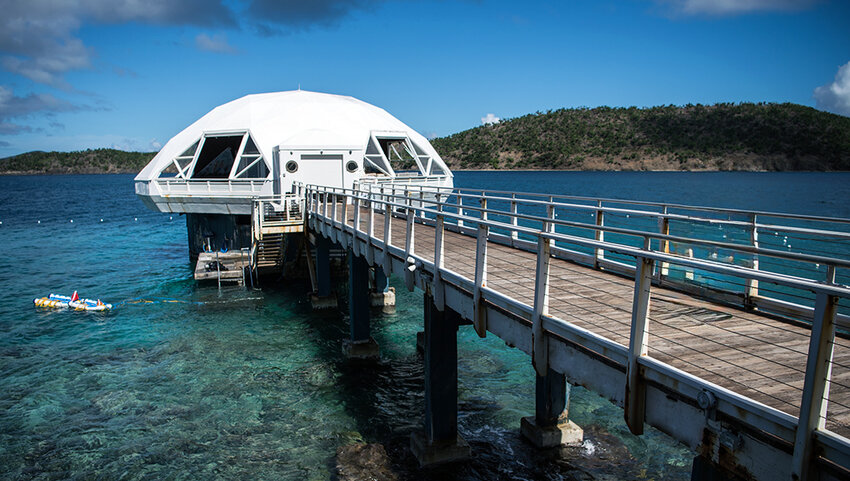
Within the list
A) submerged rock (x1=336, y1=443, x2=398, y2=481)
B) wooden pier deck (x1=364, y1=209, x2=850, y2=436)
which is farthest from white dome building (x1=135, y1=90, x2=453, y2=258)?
wooden pier deck (x1=364, y1=209, x2=850, y2=436)

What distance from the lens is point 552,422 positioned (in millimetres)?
11719

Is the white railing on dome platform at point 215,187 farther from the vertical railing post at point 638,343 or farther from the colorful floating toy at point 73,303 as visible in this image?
the vertical railing post at point 638,343

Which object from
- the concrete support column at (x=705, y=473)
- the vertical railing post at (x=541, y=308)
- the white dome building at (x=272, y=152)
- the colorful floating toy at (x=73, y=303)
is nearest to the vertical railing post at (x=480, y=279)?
the vertical railing post at (x=541, y=308)

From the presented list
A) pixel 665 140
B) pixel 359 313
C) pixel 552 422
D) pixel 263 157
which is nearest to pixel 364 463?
pixel 552 422

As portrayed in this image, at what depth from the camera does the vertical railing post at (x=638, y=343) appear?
16.0ft

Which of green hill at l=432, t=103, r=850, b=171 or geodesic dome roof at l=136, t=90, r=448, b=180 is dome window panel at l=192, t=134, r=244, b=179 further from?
green hill at l=432, t=103, r=850, b=171

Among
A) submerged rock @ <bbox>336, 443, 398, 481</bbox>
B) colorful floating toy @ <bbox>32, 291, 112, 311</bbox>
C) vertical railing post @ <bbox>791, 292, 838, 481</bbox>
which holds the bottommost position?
colorful floating toy @ <bbox>32, 291, 112, 311</bbox>

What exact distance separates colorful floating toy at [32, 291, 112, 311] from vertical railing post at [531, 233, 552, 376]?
2239 cm

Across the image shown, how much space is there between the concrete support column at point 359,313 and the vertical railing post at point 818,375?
13.2 m

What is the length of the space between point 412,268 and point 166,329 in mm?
14047

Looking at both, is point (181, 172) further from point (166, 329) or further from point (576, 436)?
point (576, 436)

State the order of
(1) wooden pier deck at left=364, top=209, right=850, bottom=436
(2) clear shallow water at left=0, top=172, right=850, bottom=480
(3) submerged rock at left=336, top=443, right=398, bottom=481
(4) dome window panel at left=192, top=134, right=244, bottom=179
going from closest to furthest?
(1) wooden pier deck at left=364, top=209, right=850, bottom=436, (3) submerged rock at left=336, top=443, right=398, bottom=481, (2) clear shallow water at left=0, top=172, right=850, bottom=480, (4) dome window panel at left=192, top=134, right=244, bottom=179

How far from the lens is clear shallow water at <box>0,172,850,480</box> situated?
443 inches

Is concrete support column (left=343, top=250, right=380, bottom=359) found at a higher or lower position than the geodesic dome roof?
lower
